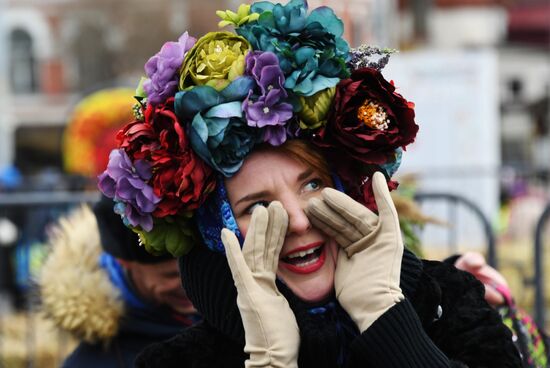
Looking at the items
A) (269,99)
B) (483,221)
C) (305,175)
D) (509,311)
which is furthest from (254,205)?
(483,221)

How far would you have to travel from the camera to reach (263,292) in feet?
6.10

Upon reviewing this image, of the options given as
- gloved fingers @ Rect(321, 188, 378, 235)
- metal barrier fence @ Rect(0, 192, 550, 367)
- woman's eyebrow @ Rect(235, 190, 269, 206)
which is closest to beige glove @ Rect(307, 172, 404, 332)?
gloved fingers @ Rect(321, 188, 378, 235)

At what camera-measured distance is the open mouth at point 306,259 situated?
193 cm

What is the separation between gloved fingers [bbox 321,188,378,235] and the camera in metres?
1.88

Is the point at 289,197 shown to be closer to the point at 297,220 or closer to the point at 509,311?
the point at 297,220

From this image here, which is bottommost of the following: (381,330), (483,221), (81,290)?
(483,221)

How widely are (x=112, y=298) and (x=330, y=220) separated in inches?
55.6

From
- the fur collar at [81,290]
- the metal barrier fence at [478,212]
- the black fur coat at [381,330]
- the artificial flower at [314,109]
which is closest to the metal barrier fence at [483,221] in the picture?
the metal barrier fence at [478,212]

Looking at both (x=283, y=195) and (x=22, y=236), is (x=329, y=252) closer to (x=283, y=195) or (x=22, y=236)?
(x=283, y=195)

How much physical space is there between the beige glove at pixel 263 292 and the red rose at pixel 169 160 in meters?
0.11

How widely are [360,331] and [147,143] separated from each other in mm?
588

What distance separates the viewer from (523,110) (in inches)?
1136

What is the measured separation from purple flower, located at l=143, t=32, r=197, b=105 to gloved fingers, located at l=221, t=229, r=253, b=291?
0.32 meters

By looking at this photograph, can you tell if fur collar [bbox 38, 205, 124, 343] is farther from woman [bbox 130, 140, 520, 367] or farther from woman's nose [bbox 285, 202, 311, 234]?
woman's nose [bbox 285, 202, 311, 234]
